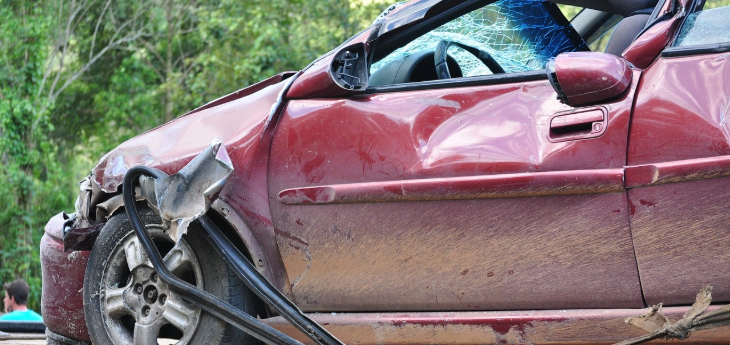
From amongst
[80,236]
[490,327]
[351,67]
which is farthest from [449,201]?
[80,236]

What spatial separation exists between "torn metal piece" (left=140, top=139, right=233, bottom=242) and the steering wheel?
3.21 feet

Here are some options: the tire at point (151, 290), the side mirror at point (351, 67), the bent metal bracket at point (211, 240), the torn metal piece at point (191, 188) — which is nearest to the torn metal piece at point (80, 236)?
the tire at point (151, 290)

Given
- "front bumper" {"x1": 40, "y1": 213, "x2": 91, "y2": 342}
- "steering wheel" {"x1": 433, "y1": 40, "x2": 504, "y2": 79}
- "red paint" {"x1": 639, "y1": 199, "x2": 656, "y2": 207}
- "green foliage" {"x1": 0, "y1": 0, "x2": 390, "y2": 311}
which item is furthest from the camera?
"green foliage" {"x1": 0, "y1": 0, "x2": 390, "y2": 311}

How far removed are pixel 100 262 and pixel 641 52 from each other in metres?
2.23

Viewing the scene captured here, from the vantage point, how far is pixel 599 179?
8.63 ft

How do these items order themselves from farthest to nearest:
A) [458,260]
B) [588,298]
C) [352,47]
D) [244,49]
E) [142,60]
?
[142,60] → [244,49] → [352,47] → [458,260] → [588,298]

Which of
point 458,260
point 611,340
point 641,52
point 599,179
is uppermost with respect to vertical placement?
point 641,52

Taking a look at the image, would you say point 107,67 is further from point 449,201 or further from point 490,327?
point 490,327

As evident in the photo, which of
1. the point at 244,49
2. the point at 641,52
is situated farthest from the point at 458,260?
the point at 244,49

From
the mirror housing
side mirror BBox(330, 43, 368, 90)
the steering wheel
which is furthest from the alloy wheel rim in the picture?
the steering wheel

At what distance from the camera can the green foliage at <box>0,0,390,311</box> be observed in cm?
1597

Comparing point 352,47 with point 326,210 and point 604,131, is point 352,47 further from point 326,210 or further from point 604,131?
point 604,131

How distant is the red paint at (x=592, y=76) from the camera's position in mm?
2648

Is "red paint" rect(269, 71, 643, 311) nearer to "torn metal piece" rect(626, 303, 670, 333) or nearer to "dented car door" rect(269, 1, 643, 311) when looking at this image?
"dented car door" rect(269, 1, 643, 311)
